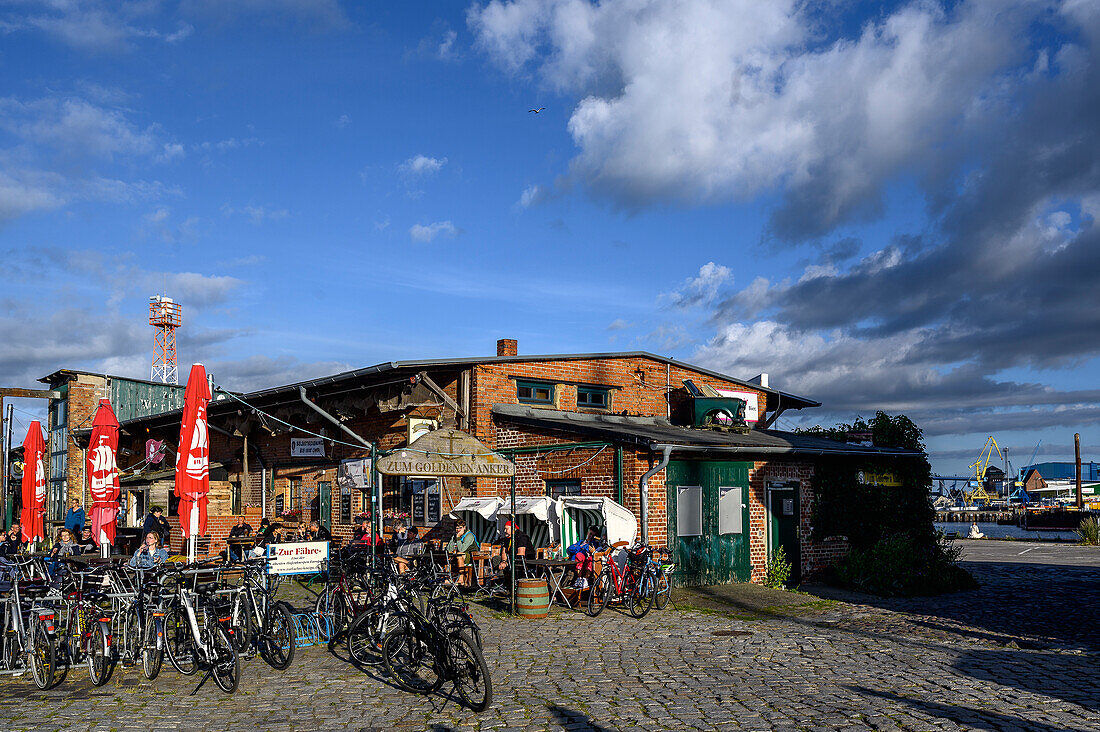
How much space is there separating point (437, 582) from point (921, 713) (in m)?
5.92

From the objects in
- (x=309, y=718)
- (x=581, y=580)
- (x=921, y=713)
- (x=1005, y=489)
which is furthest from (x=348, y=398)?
(x=1005, y=489)

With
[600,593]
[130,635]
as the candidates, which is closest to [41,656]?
[130,635]

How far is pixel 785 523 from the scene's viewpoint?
18.6 m

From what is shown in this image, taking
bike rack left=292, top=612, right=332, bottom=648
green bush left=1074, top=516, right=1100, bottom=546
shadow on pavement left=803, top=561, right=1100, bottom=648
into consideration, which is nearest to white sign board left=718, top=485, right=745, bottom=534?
shadow on pavement left=803, top=561, right=1100, bottom=648

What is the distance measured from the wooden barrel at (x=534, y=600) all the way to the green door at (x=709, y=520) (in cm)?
397

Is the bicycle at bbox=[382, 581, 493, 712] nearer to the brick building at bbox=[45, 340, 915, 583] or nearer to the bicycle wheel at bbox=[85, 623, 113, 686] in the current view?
the bicycle wheel at bbox=[85, 623, 113, 686]

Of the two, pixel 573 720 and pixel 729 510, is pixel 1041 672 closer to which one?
pixel 573 720

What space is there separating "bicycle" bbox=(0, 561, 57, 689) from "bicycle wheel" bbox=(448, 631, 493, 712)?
4.29 m

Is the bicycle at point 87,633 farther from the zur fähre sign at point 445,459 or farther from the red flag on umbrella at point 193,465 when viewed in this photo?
the zur fähre sign at point 445,459

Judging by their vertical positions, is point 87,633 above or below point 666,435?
below

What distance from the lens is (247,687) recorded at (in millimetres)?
8961

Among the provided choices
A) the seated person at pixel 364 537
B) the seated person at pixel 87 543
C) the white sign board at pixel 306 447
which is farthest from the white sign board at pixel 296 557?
the white sign board at pixel 306 447

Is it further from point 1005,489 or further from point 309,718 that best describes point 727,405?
point 1005,489

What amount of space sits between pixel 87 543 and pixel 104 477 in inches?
184
